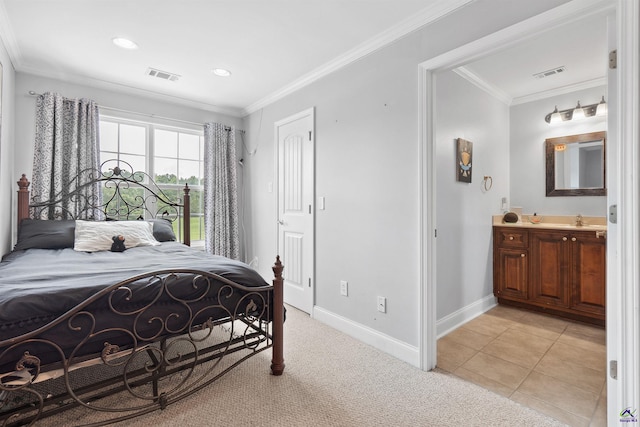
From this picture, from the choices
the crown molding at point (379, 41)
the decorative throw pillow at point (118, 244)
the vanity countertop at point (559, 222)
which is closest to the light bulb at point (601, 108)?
the vanity countertop at point (559, 222)

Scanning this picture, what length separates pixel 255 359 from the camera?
7.26ft

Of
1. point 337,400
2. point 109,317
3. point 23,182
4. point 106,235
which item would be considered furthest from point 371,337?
point 23,182

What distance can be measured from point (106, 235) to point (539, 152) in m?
4.77

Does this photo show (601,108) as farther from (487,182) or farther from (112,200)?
(112,200)

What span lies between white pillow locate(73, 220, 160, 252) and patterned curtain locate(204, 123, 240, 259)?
39.7 inches

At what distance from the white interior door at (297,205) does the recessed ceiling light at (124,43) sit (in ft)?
5.04

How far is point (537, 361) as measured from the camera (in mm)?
2275

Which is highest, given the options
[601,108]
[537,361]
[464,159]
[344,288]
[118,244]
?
[601,108]

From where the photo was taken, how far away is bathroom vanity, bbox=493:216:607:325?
2.90 meters

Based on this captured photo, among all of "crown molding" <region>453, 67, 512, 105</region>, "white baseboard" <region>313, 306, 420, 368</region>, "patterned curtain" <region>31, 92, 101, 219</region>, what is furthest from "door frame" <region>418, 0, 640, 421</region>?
"patterned curtain" <region>31, 92, 101, 219</region>

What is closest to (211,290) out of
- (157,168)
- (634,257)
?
(634,257)

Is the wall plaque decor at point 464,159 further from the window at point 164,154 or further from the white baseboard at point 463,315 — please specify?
the window at point 164,154

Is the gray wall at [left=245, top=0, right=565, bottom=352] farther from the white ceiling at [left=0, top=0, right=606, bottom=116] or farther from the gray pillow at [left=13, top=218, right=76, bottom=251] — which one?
the gray pillow at [left=13, top=218, right=76, bottom=251]

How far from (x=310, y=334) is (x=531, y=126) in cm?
356
